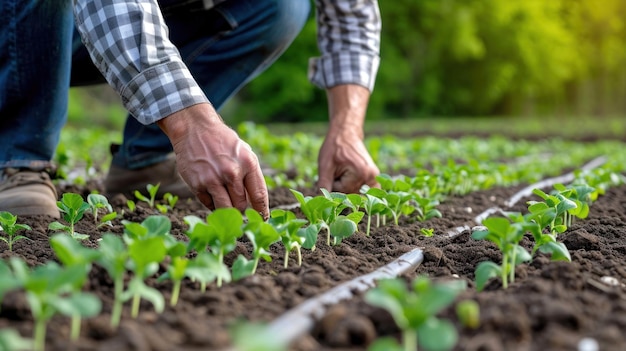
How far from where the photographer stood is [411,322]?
1143 mm

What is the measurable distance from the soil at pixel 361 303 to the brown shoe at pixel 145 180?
1.04 m

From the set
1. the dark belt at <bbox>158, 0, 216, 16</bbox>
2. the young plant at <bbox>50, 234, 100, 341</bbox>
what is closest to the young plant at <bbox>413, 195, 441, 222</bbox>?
the dark belt at <bbox>158, 0, 216, 16</bbox>

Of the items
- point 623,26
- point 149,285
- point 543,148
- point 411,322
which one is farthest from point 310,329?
point 623,26

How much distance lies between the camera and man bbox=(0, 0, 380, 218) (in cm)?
200

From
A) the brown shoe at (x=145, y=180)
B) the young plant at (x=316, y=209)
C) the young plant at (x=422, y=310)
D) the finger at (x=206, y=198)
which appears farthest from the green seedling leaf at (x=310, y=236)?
the brown shoe at (x=145, y=180)

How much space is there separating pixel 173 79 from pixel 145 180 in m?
1.38

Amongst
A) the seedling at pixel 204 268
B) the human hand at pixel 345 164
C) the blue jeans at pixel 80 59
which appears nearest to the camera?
Result: the seedling at pixel 204 268

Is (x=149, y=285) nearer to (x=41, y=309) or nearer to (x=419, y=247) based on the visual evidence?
(x=41, y=309)

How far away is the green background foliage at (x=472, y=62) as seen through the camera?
23016 millimetres

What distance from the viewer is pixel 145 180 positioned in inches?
130

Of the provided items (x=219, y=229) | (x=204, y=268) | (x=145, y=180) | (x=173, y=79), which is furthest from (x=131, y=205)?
(x=204, y=268)

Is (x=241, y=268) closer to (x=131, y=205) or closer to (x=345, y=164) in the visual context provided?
(x=131, y=205)

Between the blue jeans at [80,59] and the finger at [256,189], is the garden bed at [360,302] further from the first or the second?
the blue jeans at [80,59]

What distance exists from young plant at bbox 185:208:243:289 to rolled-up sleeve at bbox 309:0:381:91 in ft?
5.66
